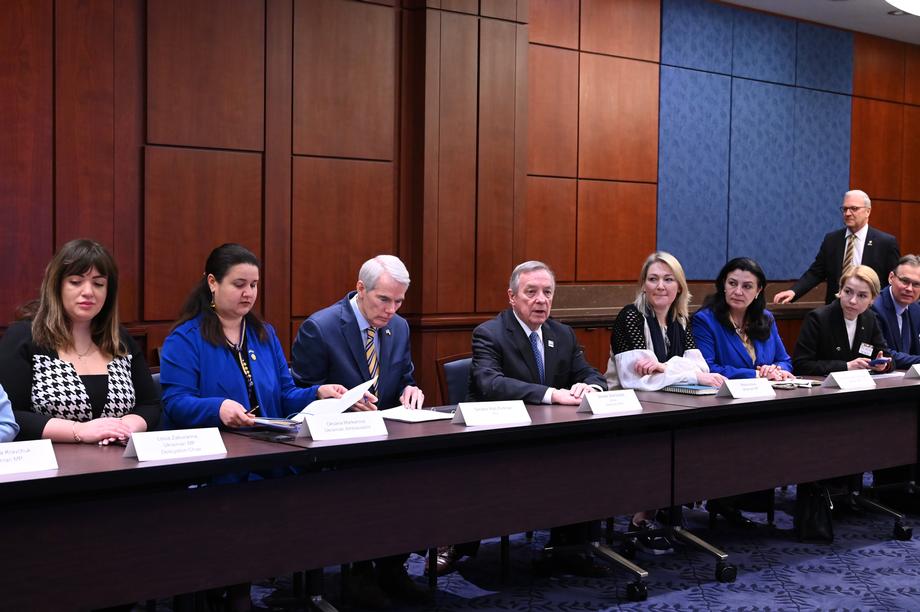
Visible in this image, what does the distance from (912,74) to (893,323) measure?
5.07 m

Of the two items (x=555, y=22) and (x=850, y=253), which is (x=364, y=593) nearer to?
(x=850, y=253)

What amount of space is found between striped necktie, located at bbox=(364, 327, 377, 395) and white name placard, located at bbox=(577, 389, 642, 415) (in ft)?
2.52

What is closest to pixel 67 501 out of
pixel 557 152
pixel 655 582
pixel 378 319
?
pixel 378 319

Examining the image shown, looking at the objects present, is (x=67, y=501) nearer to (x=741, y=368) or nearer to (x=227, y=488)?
(x=227, y=488)

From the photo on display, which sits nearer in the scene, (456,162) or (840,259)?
(456,162)

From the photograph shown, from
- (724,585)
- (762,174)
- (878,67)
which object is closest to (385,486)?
(724,585)

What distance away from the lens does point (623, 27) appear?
7.52m

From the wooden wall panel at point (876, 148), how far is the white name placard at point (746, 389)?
5897 mm

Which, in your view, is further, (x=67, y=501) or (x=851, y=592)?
(x=851, y=592)

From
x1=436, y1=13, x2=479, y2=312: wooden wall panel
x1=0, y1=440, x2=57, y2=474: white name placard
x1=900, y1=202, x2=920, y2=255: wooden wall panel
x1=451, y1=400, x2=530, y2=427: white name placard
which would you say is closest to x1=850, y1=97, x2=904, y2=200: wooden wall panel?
x1=900, y1=202, x2=920, y2=255: wooden wall panel

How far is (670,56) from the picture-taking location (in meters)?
7.77

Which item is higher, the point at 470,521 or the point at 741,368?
the point at 741,368

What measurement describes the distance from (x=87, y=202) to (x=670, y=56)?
4.74 m

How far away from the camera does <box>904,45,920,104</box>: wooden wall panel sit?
9.34 meters
